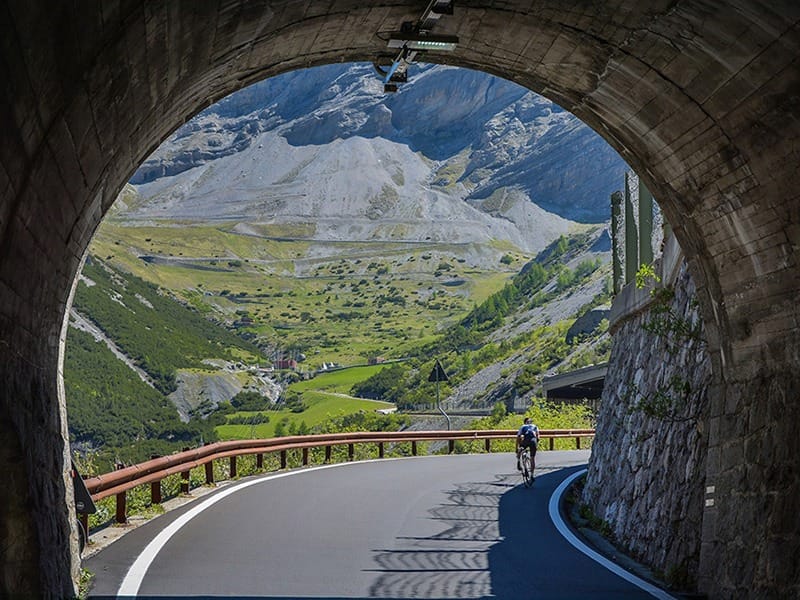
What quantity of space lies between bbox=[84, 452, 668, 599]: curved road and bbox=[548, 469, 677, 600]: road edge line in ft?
0.44

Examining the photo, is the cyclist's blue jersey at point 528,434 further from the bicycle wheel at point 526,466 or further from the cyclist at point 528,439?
the bicycle wheel at point 526,466

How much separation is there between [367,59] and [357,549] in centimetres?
545

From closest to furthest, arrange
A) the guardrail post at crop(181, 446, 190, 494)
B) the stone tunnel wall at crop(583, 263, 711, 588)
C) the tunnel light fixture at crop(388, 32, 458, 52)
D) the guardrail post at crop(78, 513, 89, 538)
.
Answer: the tunnel light fixture at crop(388, 32, 458, 52) < the guardrail post at crop(78, 513, 89, 538) < the stone tunnel wall at crop(583, 263, 711, 588) < the guardrail post at crop(181, 446, 190, 494)

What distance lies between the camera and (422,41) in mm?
11633

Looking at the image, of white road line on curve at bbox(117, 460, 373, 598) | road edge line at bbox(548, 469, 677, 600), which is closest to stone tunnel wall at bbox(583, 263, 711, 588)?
road edge line at bbox(548, 469, 677, 600)

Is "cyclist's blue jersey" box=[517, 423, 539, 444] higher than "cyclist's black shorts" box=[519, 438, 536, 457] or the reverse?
higher

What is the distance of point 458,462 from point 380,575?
64.7ft

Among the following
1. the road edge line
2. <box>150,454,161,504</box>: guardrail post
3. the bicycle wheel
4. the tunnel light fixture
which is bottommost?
the road edge line

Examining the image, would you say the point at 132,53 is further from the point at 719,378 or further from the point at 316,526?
the point at 316,526

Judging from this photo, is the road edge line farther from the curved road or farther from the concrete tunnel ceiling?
the concrete tunnel ceiling

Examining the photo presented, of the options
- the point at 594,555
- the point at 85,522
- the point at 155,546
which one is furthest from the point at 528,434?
the point at 85,522

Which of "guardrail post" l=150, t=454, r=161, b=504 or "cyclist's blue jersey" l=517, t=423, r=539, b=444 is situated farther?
"cyclist's blue jersey" l=517, t=423, r=539, b=444

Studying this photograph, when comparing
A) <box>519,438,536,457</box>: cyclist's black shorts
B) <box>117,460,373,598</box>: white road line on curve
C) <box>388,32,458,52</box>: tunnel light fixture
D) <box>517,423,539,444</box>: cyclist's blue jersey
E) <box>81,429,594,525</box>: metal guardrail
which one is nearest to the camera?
<box>117,460,373,598</box>: white road line on curve

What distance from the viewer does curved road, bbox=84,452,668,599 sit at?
10.1 m
